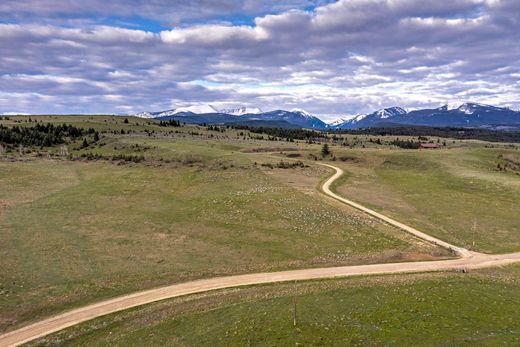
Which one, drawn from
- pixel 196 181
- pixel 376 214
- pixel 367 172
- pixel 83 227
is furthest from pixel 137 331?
pixel 367 172

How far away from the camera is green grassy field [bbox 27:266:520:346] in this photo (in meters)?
27.5

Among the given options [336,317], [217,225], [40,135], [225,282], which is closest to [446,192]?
[217,225]

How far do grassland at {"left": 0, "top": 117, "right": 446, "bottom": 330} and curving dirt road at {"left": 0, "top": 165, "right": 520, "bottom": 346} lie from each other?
1842 mm

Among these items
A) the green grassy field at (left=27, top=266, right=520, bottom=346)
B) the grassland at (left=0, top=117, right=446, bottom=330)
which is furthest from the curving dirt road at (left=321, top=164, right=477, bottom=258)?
the green grassy field at (left=27, top=266, right=520, bottom=346)

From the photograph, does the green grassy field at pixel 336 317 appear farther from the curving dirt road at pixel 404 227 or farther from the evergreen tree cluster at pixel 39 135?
the evergreen tree cluster at pixel 39 135

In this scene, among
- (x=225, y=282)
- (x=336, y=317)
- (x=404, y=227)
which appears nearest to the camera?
(x=336, y=317)

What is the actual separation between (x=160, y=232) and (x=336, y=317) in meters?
35.1

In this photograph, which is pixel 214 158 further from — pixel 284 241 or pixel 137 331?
Result: pixel 137 331

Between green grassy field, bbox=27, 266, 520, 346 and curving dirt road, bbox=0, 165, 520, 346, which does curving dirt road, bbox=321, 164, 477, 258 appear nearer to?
curving dirt road, bbox=0, 165, 520, 346

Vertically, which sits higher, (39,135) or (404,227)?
(39,135)

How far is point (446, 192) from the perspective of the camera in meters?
81.2

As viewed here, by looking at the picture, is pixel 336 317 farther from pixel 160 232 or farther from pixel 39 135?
pixel 39 135

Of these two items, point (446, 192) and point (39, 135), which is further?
point (39, 135)

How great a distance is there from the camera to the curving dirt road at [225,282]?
35.3 metres
